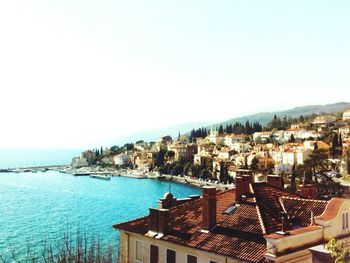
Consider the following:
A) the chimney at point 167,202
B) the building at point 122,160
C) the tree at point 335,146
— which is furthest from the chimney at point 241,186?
the building at point 122,160

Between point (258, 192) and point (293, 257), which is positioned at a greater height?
point (258, 192)

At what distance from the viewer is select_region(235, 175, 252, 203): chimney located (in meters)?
15.4

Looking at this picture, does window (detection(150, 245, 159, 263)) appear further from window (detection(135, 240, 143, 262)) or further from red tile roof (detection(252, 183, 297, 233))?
red tile roof (detection(252, 183, 297, 233))

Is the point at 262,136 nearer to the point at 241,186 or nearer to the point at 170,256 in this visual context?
the point at 241,186

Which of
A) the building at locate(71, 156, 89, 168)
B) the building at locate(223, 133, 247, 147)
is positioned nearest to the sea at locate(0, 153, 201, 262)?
the building at locate(223, 133, 247, 147)

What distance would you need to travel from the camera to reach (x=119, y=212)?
64.4 metres

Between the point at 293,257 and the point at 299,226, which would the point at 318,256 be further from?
the point at 299,226

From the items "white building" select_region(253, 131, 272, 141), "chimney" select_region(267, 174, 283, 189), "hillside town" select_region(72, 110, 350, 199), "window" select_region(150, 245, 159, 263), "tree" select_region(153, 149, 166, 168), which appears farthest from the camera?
"tree" select_region(153, 149, 166, 168)

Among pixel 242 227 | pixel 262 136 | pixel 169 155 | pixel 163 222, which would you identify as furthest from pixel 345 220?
pixel 262 136

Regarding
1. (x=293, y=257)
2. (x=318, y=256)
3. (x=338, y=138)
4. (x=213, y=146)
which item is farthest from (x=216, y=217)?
(x=213, y=146)

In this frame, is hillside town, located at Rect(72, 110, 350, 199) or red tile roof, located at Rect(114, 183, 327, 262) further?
hillside town, located at Rect(72, 110, 350, 199)

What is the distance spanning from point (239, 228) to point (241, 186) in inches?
83.1

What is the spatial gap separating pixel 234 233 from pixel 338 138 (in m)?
104

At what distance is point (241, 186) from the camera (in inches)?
611
